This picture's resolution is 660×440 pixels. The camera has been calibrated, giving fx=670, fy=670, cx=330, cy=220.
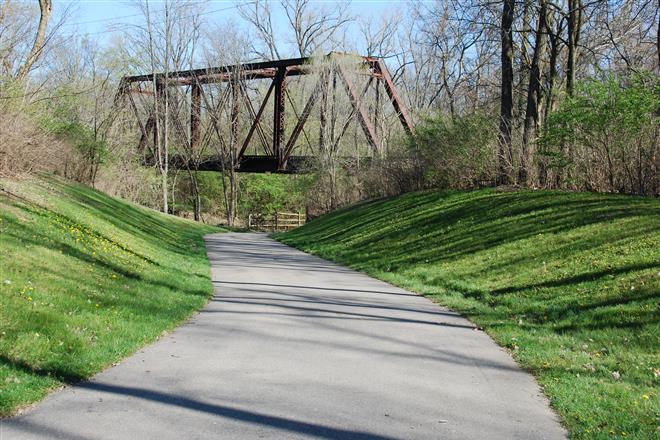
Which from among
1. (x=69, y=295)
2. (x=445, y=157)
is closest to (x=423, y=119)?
(x=445, y=157)

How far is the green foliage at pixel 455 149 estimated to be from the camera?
25.5m

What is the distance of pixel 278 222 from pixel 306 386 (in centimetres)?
5051

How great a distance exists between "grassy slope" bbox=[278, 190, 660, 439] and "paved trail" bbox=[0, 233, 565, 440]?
18.7 inches

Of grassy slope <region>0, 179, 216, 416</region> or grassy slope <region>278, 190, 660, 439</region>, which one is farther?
grassy slope <region>278, 190, 660, 439</region>

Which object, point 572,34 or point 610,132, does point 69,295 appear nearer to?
point 610,132

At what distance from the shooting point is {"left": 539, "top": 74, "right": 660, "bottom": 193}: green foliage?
56.5 ft

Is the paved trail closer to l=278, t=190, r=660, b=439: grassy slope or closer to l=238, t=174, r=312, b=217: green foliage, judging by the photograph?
l=278, t=190, r=660, b=439: grassy slope

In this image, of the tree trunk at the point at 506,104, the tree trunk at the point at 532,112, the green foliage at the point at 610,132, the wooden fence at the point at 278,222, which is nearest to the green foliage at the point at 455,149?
the tree trunk at the point at 506,104

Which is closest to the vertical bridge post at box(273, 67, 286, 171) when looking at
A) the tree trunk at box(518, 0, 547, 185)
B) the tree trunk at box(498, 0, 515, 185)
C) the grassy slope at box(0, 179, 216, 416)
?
the tree trunk at box(498, 0, 515, 185)

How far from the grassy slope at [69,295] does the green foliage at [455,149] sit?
1330cm

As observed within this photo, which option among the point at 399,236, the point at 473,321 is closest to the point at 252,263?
the point at 399,236

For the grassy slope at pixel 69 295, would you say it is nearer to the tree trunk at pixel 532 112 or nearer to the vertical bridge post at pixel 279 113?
the tree trunk at pixel 532 112

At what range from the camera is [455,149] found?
2688cm

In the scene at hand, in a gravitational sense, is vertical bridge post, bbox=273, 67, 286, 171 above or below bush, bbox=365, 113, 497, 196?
above
